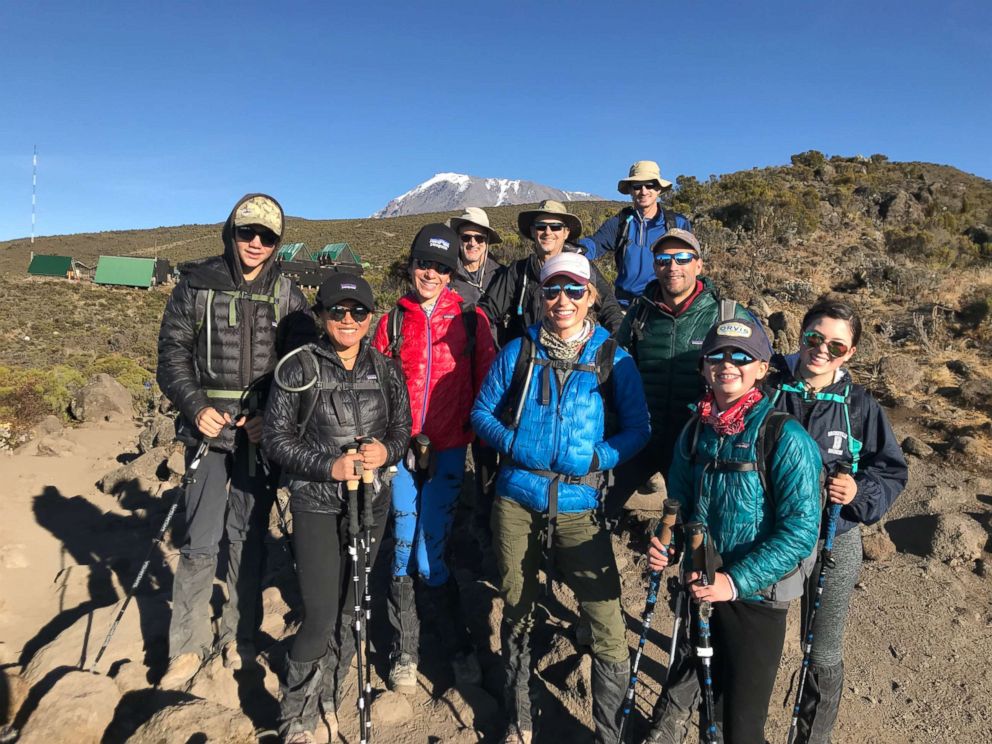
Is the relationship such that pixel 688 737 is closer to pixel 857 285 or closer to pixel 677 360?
pixel 677 360

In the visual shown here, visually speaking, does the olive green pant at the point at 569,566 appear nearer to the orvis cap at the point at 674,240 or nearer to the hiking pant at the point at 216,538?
the orvis cap at the point at 674,240

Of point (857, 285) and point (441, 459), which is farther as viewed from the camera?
point (857, 285)

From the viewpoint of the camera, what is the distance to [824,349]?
2908 millimetres

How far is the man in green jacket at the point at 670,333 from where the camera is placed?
357cm

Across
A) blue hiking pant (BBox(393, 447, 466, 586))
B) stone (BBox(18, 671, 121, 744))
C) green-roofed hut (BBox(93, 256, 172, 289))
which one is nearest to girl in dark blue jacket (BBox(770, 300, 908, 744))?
blue hiking pant (BBox(393, 447, 466, 586))

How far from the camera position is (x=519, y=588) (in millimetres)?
3289

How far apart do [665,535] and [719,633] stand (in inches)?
19.5

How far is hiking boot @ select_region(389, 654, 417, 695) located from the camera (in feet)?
12.8

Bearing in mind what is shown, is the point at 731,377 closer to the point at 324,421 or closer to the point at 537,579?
the point at 537,579

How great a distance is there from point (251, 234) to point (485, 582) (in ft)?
11.2

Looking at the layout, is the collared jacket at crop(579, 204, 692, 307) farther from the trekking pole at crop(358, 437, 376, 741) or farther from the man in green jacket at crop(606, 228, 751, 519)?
the trekking pole at crop(358, 437, 376, 741)

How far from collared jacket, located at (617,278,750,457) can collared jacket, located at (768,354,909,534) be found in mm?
701

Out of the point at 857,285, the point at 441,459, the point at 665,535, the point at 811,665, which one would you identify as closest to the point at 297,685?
the point at 441,459

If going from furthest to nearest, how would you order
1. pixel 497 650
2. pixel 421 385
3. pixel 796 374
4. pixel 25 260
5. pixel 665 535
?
1. pixel 25 260
2. pixel 497 650
3. pixel 421 385
4. pixel 796 374
5. pixel 665 535
